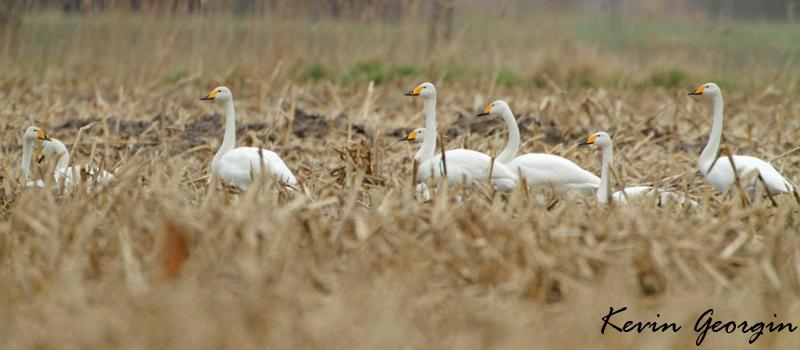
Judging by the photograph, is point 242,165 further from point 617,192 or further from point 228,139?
point 617,192

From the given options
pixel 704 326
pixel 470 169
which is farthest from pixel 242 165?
pixel 704 326

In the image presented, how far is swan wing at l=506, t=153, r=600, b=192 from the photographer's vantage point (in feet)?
17.5

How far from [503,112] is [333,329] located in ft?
11.0

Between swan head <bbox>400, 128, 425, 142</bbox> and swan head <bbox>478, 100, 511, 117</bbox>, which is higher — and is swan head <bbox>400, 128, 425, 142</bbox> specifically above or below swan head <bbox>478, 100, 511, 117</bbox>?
below

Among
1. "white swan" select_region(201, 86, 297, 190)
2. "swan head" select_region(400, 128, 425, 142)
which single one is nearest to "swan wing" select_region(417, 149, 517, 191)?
"swan head" select_region(400, 128, 425, 142)

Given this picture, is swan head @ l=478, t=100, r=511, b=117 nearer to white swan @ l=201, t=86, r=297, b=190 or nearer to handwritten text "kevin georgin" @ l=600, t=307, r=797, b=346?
white swan @ l=201, t=86, r=297, b=190

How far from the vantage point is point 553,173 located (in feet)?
17.5

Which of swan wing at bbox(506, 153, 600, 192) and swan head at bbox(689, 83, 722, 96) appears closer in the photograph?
swan wing at bbox(506, 153, 600, 192)

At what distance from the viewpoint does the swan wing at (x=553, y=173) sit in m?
5.34

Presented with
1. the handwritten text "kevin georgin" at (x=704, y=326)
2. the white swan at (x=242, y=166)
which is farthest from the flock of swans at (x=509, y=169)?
the handwritten text "kevin georgin" at (x=704, y=326)

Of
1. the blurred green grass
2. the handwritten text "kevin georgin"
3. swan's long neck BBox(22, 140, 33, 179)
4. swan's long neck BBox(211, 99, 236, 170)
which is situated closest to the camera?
the handwritten text "kevin georgin"

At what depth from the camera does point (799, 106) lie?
9.17 meters

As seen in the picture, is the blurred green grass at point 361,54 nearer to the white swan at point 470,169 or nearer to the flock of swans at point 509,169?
the flock of swans at point 509,169

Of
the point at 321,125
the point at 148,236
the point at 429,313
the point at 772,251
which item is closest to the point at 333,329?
the point at 429,313
